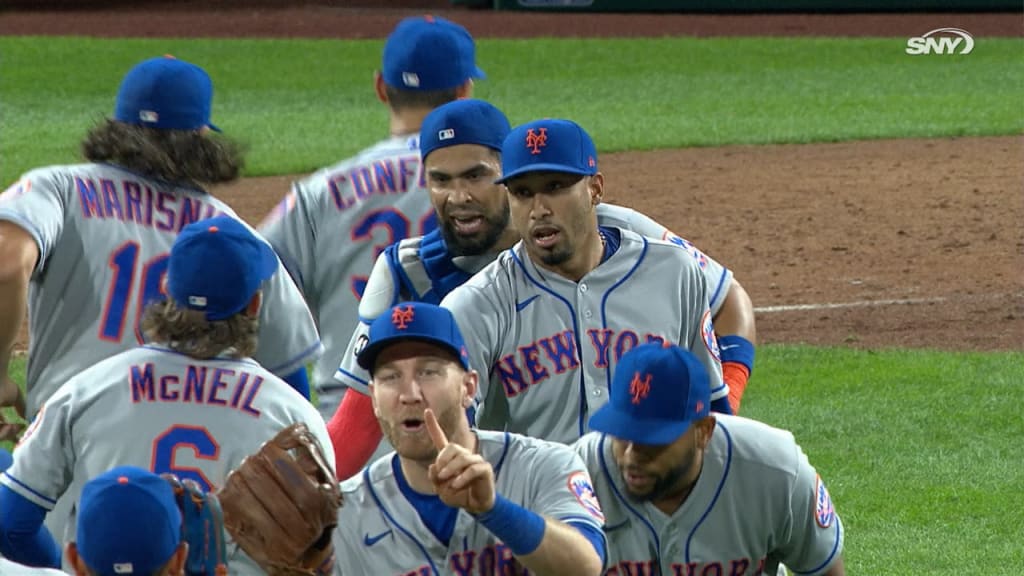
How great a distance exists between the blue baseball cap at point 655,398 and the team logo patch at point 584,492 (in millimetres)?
225

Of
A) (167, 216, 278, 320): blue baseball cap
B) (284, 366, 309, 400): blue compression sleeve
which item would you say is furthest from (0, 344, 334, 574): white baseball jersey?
(284, 366, 309, 400): blue compression sleeve

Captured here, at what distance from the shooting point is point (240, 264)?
378 centimetres

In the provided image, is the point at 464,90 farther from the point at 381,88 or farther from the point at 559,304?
the point at 559,304

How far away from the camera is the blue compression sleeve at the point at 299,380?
450 centimetres

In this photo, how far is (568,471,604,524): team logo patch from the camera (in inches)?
145

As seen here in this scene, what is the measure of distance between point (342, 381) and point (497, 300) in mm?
539

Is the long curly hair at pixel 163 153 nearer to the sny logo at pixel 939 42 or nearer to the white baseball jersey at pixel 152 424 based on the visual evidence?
the white baseball jersey at pixel 152 424

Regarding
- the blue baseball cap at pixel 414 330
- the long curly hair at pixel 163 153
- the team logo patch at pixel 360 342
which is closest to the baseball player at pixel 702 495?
the blue baseball cap at pixel 414 330

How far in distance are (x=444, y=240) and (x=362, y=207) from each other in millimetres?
392

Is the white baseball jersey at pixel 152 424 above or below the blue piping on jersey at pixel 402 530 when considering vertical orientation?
above

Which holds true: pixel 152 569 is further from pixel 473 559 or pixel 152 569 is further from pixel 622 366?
pixel 622 366

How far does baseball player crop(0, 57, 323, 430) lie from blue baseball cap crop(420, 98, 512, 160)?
56 centimetres

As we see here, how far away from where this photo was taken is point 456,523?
3.78m

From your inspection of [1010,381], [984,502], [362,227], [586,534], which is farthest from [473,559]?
[1010,381]
